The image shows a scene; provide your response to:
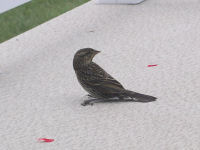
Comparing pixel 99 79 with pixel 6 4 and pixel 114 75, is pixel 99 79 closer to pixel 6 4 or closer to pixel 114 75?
pixel 114 75

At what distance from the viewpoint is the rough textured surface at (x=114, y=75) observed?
430cm

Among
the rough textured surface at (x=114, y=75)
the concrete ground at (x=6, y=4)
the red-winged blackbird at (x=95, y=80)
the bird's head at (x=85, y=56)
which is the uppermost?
the concrete ground at (x=6, y=4)

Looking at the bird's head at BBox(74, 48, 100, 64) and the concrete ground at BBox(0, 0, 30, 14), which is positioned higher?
the concrete ground at BBox(0, 0, 30, 14)

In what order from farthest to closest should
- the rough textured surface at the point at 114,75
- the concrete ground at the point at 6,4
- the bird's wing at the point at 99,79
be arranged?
the concrete ground at the point at 6,4
the bird's wing at the point at 99,79
the rough textured surface at the point at 114,75

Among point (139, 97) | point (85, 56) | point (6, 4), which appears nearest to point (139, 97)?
point (139, 97)

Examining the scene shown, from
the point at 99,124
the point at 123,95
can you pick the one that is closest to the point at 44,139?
the point at 99,124

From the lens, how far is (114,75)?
5664 millimetres

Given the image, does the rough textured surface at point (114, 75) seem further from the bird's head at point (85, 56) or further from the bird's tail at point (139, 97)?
the bird's head at point (85, 56)

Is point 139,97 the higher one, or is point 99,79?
point 99,79

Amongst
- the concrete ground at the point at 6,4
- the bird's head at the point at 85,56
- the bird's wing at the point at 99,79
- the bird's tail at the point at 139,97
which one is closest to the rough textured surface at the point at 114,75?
the bird's tail at the point at 139,97

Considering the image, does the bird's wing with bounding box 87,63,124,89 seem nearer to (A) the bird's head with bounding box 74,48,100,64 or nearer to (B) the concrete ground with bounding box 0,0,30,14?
(A) the bird's head with bounding box 74,48,100,64

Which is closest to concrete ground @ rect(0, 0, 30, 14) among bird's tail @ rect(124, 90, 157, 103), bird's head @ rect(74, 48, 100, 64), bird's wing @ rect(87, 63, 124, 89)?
bird's head @ rect(74, 48, 100, 64)

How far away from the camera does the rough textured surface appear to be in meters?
4.30

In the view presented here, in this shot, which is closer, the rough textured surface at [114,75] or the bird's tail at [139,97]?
the rough textured surface at [114,75]
